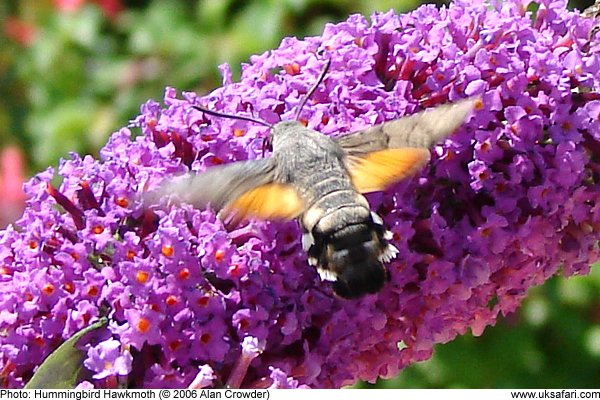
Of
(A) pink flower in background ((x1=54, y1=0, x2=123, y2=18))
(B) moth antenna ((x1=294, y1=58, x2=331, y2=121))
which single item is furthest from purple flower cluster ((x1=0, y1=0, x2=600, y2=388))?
(A) pink flower in background ((x1=54, y1=0, x2=123, y2=18))

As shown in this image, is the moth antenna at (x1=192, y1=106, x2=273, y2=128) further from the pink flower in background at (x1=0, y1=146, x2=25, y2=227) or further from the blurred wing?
the pink flower in background at (x1=0, y1=146, x2=25, y2=227)

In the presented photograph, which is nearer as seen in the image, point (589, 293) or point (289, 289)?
point (289, 289)

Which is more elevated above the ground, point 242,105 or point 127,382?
point 242,105

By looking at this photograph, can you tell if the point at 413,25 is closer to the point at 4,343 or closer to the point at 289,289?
the point at 289,289

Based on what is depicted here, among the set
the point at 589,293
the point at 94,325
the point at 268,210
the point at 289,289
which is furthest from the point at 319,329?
the point at 589,293

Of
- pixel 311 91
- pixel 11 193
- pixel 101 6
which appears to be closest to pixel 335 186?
pixel 311 91

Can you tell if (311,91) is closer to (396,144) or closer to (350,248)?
(396,144)
